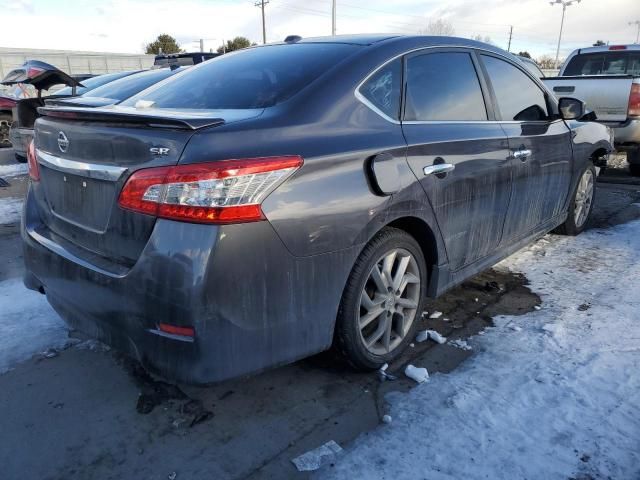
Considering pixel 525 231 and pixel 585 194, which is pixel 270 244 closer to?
pixel 525 231

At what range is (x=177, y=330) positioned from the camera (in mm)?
2004

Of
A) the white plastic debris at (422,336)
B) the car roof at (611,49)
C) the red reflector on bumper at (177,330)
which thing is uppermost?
the car roof at (611,49)

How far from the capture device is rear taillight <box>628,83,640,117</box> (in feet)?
23.7

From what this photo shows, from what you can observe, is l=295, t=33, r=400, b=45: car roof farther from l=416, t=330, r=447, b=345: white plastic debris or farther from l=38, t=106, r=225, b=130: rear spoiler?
l=416, t=330, r=447, b=345: white plastic debris

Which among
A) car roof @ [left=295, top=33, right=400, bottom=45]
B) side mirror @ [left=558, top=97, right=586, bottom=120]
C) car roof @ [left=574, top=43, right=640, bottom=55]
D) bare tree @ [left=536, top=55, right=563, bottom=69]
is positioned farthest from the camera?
bare tree @ [left=536, top=55, right=563, bottom=69]

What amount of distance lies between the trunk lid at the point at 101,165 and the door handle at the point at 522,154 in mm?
2152

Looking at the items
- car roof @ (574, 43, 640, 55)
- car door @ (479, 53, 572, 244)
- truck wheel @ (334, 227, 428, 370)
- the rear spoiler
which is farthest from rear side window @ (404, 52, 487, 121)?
car roof @ (574, 43, 640, 55)

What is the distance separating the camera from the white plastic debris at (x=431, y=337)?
313cm

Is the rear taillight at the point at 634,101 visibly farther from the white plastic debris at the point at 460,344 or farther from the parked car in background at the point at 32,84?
the parked car in background at the point at 32,84

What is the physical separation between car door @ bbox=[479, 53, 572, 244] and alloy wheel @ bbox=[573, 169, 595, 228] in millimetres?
703

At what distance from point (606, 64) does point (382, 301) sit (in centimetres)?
888

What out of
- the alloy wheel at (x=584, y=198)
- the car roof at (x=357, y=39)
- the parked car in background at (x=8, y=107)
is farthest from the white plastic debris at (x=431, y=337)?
the parked car in background at (x=8, y=107)

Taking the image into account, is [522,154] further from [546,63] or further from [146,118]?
[546,63]

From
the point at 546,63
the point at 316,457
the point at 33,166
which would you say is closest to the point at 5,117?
the point at 33,166
